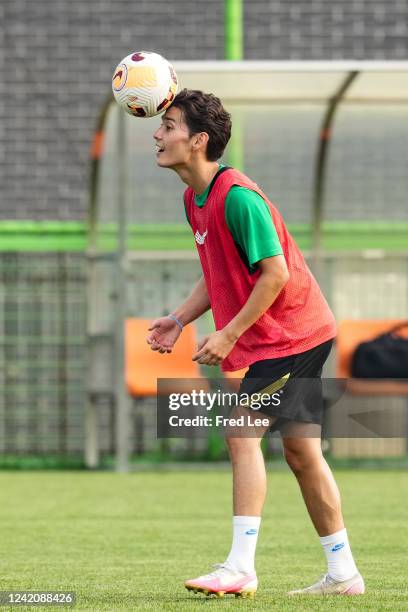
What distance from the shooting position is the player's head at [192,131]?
471 centimetres

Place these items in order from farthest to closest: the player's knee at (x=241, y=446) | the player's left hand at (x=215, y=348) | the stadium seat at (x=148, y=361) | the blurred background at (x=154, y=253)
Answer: the stadium seat at (x=148, y=361)
the blurred background at (x=154, y=253)
the player's knee at (x=241, y=446)
the player's left hand at (x=215, y=348)

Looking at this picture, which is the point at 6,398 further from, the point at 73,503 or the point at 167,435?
the point at 167,435

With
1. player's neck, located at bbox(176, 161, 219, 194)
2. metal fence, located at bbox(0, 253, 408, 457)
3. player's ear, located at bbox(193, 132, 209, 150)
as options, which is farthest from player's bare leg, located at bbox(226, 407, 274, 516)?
metal fence, located at bbox(0, 253, 408, 457)

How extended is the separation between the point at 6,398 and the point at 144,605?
7.58m

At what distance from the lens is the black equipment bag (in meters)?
10.9

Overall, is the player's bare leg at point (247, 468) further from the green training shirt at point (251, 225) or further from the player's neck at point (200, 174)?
the player's neck at point (200, 174)

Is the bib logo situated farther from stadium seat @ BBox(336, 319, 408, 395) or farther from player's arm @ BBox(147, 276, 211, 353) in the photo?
stadium seat @ BBox(336, 319, 408, 395)

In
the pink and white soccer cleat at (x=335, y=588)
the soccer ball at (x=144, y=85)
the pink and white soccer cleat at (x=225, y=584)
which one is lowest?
the pink and white soccer cleat at (x=335, y=588)

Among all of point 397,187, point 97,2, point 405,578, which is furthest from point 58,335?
point 405,578

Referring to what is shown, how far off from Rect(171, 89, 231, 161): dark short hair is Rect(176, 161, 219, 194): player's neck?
35mm

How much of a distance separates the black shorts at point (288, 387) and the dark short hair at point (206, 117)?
0.69 meters

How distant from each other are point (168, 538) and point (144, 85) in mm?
2354

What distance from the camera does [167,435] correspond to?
4.88 m

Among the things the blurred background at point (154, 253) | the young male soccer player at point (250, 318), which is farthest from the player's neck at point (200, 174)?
the blurred background at point (154, 253)
